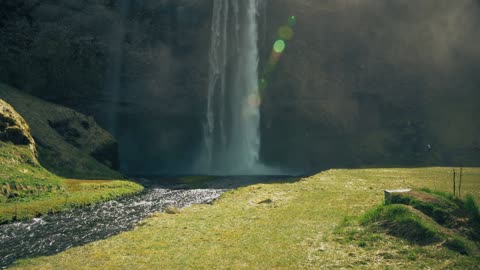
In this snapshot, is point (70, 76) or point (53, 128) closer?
point (53, 128)

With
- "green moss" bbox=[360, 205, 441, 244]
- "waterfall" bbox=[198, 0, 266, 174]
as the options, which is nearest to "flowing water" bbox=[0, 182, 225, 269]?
"green moss" bbox=[360, 205, 441, 244]

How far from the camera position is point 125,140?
118688mm

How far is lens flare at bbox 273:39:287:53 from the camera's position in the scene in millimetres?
117375

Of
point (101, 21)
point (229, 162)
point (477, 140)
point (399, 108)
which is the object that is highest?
point (101, 21)

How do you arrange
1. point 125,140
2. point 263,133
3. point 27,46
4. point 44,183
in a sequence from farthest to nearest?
point 263,133
point 125,140
point 27,46
point 44,183

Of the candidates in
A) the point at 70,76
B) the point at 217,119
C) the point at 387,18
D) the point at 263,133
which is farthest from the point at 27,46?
the point at 387,18

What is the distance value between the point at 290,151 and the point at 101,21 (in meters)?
80.4

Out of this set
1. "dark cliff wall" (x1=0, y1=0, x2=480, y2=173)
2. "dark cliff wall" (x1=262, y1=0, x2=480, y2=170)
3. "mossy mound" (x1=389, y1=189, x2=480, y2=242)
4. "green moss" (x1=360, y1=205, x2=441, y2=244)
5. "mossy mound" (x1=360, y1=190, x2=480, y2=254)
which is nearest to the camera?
"mossy mound" (x1=360, y1=190, x2=480, y2=254)

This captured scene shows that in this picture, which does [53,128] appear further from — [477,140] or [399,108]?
[477,140]

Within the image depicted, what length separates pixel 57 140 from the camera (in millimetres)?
74562

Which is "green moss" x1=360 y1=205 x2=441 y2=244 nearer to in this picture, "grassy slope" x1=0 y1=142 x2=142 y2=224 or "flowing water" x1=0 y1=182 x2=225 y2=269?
"flowing water" x1=0 y1=182 x2=225 y2=269

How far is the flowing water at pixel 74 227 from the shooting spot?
2416 cm

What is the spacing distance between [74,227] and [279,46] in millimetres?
99970

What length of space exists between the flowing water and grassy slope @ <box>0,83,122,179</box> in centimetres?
2612
